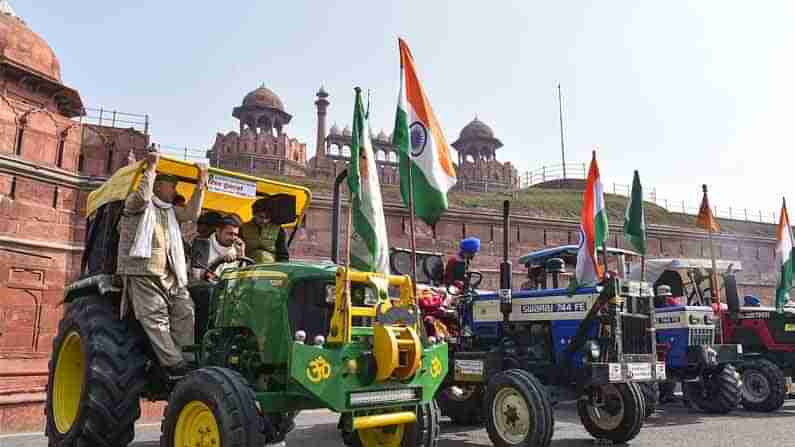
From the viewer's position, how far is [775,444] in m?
6.73

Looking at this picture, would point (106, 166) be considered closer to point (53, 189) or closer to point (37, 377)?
point (53, 189)

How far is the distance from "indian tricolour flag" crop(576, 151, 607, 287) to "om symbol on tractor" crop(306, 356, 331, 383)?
4.62 meters

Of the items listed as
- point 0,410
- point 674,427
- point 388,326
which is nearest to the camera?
point 388,326

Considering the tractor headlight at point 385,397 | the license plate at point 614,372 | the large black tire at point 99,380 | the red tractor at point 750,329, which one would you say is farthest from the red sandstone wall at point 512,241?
the tractor headlight at point 385,397

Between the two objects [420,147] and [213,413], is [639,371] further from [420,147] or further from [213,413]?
[213,413]

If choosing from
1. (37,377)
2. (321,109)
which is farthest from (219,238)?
(321,109)

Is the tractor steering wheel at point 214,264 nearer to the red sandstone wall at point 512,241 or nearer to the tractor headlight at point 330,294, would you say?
the tractor headlight at point 330,294

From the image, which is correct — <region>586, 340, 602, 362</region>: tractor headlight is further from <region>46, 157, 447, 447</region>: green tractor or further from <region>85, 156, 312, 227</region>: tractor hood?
<region>85, 156, 312, 227</region>: tractor hood

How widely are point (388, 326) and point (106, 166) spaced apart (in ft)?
72.4

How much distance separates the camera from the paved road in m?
6.84

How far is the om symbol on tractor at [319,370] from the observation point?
380 cm

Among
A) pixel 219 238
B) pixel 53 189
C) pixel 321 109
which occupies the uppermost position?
pixel 321 109

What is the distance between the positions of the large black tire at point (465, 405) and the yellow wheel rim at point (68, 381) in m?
4.54

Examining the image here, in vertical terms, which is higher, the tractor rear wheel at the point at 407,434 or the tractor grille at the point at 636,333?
the tractor grille at the point at 636,333
